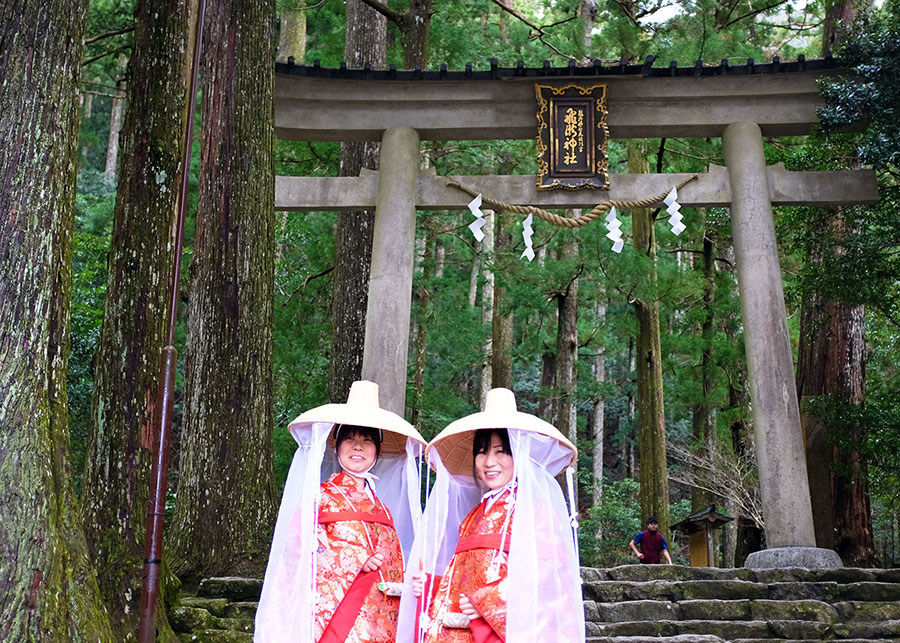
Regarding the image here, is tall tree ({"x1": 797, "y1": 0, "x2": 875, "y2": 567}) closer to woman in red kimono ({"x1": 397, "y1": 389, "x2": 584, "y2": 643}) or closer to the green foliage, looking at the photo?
the green foliage

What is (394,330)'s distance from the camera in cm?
804

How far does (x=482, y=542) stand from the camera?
339 cm

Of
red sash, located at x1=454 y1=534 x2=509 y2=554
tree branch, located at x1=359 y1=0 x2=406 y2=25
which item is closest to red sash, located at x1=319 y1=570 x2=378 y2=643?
red sash, located at x1=454 y1=534 x2=509 y2=554

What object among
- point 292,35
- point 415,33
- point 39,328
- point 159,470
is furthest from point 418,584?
point 292,35

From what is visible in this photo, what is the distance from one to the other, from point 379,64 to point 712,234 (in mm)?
7864

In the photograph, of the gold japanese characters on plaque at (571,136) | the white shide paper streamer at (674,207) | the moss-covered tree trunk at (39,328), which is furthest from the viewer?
the gold japanese characters on plaque at (571,136)

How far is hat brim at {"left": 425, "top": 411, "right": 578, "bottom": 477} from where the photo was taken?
341 centimetres

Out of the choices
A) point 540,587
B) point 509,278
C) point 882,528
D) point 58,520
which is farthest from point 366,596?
point 882,528

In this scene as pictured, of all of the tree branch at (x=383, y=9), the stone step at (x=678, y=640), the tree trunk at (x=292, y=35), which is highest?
the tree trunk at (x=292, y=35)

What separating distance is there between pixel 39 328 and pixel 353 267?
20.0 feet

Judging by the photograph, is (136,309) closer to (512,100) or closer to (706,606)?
(706,606)

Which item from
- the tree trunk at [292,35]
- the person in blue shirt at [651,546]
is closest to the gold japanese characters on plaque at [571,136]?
the person in blue shirt at [651,546]

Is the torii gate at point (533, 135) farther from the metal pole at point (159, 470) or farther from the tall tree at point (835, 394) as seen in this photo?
the metal pole at point (159, 470)

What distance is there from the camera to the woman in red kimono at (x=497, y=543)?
10.5ft
